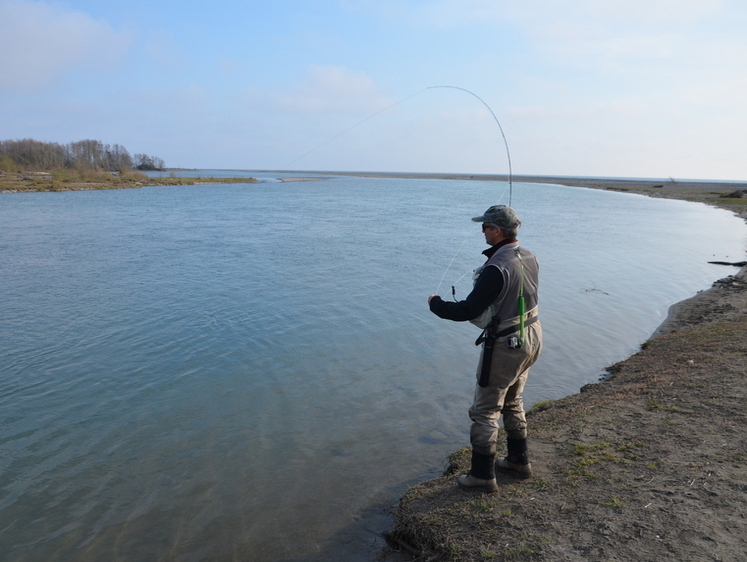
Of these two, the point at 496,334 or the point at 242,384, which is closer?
the point at 496,334

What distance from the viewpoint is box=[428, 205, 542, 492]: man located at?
4.01m

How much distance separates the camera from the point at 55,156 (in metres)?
99.8

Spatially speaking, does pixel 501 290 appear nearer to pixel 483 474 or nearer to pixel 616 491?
pixel 483 474

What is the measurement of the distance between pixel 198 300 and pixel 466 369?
7.11 metres

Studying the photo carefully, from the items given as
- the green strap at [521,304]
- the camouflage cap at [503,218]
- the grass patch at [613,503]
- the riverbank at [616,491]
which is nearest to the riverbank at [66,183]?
the riverbank at [616,491]

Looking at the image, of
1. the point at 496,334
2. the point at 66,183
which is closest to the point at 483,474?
the point at 496,334

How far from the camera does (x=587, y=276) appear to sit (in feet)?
55.7

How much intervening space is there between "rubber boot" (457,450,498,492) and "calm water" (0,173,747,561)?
1.05 m

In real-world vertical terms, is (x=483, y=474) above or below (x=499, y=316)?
below

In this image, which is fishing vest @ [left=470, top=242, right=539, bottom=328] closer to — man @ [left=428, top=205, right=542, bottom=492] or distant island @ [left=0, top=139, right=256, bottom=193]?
man @ [left=428, top=205, right=542, bottom=492]

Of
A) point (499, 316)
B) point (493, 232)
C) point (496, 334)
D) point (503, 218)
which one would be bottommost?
point (496, 334)

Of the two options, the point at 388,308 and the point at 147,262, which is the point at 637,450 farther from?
the point at 147,262

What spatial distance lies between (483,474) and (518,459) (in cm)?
40

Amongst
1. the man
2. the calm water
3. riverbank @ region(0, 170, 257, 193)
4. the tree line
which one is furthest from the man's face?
the tree line
